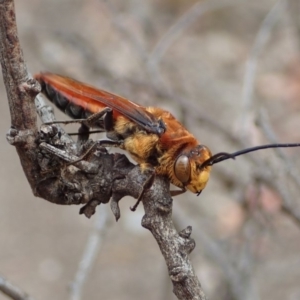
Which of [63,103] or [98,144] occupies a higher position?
[63,103]

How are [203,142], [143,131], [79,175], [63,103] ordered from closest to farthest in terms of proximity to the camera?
[79,175], [143,131], [63,103], [203,142]

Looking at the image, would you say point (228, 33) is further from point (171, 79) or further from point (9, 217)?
point (9, 217)

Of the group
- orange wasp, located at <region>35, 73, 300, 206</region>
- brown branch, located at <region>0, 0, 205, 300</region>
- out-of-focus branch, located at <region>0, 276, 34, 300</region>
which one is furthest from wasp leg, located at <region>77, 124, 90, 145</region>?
out-of-focus branch, located at <region>0, 276, 34, 300</region>

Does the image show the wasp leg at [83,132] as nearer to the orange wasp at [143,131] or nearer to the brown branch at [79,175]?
the orange wasp at [143,131]

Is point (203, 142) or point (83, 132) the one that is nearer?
point (83, 132)

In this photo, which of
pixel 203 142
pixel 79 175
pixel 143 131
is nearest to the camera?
pixel 79 175

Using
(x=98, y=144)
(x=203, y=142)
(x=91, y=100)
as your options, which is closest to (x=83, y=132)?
(x=91, y=100)

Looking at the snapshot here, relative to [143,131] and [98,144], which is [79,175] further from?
[143,131]

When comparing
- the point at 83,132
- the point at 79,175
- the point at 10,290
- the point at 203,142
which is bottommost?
the point at 10,290

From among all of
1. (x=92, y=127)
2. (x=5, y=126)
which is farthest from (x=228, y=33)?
(x=92, y=127)
